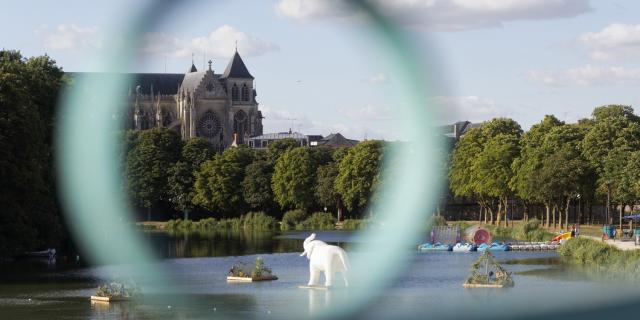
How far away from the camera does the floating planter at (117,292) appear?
46219 millimetres

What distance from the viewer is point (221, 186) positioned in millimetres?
126688

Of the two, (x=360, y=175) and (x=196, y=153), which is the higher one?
(x=196, y=153)

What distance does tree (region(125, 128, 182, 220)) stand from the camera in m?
120

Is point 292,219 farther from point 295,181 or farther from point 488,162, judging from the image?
point 488,162

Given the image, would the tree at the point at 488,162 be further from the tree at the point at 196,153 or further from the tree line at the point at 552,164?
the tree at the point at 196,153

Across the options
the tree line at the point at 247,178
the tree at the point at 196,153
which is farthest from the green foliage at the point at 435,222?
the tree at the point at 196,153

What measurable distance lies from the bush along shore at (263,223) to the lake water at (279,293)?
4429 cm

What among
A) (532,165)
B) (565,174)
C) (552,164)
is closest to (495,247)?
(565,174)

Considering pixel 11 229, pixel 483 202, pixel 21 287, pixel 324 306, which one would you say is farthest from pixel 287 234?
pixel 324 306

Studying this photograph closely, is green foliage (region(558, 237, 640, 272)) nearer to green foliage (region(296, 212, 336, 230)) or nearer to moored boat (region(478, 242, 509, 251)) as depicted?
moored boat (region(478, 242, 509, 251))

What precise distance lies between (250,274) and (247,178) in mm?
73049

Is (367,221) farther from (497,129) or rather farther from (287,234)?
→ (497,129)

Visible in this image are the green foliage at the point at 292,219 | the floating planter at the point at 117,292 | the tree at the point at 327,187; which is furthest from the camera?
the tree at the point at 327,187

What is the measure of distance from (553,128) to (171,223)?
3319 cm
